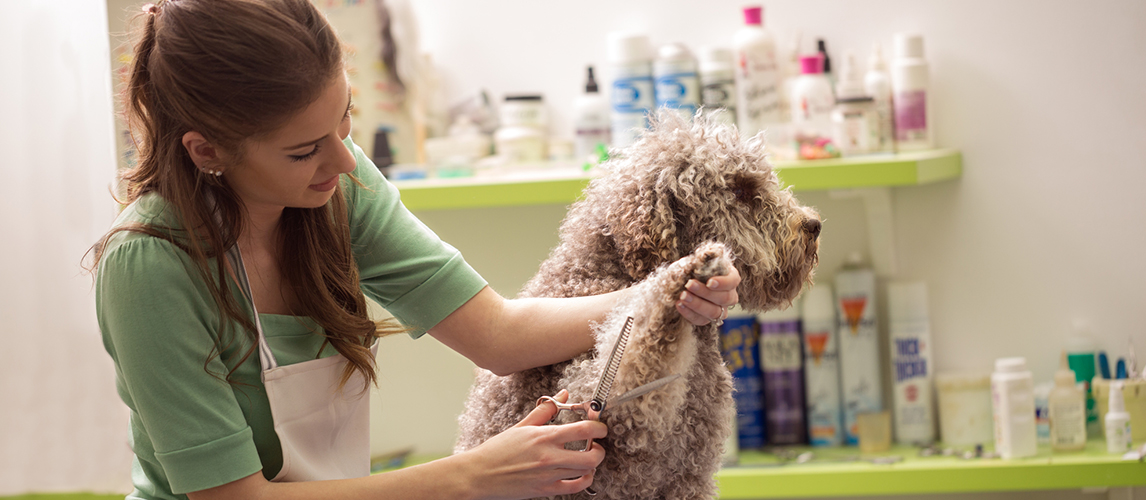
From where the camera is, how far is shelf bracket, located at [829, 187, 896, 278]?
1720 millimetres

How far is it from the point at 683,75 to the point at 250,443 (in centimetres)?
114

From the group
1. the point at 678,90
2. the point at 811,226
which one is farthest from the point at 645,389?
the point at 678,90

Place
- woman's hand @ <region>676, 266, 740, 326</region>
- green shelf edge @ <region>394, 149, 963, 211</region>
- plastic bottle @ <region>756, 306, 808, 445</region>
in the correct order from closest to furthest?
woman's hand @ <region>676, 266, 740, 326</region> < green shelf edge @ <region>394, 149, 963, 211</region> < plastic bottle @ <region>756, 306, 808, 445</region>

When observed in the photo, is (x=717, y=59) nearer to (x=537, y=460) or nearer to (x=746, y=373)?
(x=746, y=373)

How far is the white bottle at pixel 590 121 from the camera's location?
5.65 feet

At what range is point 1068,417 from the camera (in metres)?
1.58

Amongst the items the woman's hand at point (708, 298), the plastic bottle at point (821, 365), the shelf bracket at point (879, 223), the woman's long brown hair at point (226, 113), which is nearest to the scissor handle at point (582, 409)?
the woman's hand at point (708, 298)

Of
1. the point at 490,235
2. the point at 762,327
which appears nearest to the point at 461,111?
the point at 490,235

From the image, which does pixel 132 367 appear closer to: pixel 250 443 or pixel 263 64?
pixel 250 443

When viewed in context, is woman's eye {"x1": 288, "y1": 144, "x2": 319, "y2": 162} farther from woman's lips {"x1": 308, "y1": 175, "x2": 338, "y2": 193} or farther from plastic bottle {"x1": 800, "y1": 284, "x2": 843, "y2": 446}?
plastic bottle {"x1": 800, "y1": 284, "x2": 843, "y2": 446}

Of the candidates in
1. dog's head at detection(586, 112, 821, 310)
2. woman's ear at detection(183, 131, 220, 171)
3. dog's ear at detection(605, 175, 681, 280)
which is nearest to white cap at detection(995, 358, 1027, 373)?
dog's head at detection(586, 112, 821, 310)

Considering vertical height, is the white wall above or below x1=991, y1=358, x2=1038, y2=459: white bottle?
above

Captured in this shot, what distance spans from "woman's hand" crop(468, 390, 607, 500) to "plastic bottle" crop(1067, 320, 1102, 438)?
130cm

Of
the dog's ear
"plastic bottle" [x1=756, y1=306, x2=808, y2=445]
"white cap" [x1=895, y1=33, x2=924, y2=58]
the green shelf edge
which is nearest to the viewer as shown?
the dog's ear
